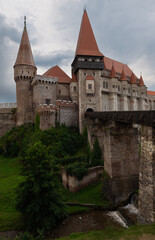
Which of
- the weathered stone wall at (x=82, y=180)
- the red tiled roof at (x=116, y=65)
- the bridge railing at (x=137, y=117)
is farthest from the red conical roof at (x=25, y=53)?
the bridge railing at (x=137, y=117)

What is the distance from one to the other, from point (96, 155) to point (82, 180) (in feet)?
14.6

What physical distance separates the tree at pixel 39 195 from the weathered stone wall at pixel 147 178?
4.99m

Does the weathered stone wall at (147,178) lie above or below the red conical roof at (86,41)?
below

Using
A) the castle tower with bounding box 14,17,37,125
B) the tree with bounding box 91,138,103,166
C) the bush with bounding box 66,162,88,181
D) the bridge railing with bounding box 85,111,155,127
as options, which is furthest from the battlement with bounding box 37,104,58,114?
the bridge railing with bounding box 85,111,155,127

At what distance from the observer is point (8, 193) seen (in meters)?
15.2

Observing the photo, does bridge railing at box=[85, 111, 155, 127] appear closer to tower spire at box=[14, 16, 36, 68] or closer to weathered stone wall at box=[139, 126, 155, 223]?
weathered stone wall at box=[139, 126, 155, 223]

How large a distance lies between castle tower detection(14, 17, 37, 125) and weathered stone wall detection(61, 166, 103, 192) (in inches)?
612

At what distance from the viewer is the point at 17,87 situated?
3036cm

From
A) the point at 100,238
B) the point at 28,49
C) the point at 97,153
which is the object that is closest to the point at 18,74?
the point at 28,49

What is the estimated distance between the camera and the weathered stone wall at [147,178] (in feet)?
26.6

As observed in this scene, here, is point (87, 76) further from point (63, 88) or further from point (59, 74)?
point (59, 74)

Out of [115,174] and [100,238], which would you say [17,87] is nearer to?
[115,174]

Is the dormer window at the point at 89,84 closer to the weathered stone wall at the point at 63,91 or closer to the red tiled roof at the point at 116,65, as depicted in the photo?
the weathered stone wall at the point at 63,91

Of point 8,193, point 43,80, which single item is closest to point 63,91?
point 43,80
